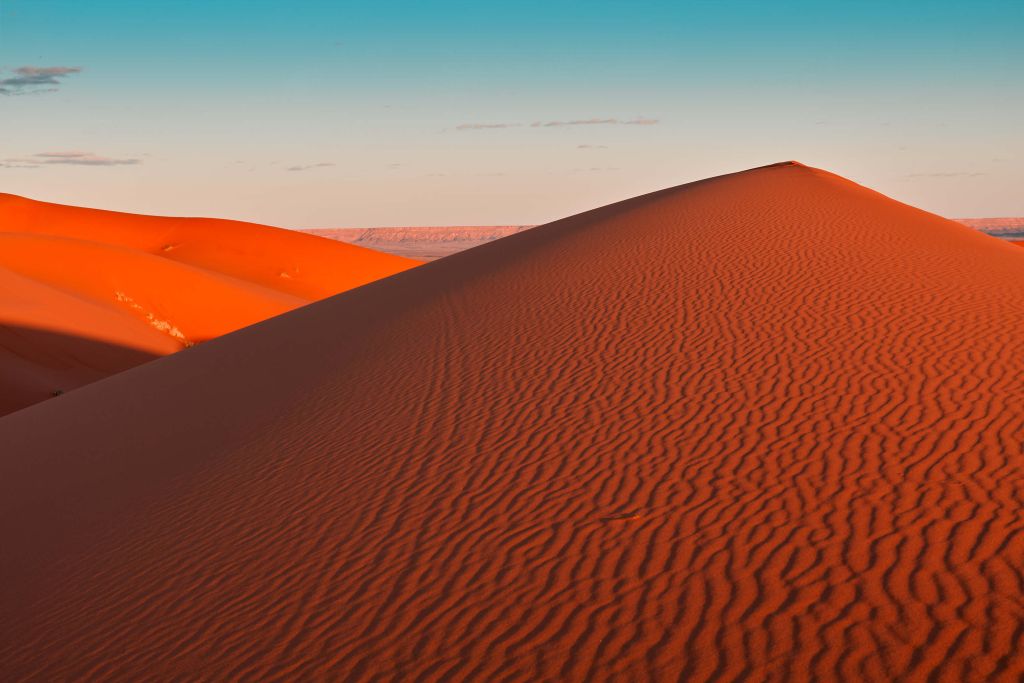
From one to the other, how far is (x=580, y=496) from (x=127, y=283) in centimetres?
3179

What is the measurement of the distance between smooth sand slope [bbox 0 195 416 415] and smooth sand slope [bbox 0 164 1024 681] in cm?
838

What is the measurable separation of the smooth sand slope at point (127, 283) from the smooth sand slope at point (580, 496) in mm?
8377

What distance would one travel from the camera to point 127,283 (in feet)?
113

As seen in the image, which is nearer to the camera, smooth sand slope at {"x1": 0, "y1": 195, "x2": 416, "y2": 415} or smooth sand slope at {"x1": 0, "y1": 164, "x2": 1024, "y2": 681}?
smooth sand slope at {"x1": 0, "y1": 164, "x2": 1024, "y2": 681}

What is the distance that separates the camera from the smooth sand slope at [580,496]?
5.14m

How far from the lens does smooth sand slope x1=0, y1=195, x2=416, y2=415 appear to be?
73.4 feet

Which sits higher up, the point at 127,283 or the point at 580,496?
the point at 127,283

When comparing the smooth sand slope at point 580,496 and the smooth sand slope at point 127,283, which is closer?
the smooth sand slope at point 580,496

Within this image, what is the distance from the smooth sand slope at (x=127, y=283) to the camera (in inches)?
880

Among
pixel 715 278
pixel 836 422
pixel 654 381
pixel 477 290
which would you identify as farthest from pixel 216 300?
pixel 836 422

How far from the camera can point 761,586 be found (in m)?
5.34

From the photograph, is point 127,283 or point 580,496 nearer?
point 580,496

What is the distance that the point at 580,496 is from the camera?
7.00 meters

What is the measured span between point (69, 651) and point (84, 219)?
6579 cm
